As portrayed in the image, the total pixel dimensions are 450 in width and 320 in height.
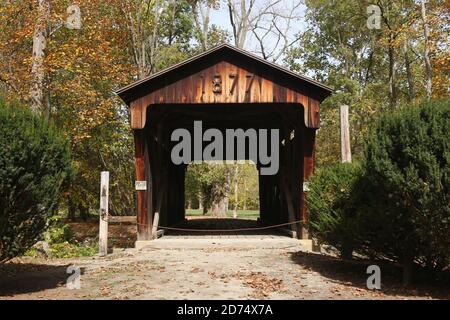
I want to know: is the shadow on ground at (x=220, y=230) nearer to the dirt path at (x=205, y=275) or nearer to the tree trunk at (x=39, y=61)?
the dirt path at (x=205, y=275)

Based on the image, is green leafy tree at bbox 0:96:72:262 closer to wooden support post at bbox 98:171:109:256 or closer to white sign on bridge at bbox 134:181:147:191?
wooden support post at bbox 98:171:109:256

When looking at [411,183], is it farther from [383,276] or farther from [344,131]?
[344,131]

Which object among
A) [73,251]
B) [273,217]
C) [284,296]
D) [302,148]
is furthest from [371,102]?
[284,296]

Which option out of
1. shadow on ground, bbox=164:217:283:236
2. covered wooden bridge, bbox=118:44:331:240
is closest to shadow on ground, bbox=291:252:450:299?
covered wooden bridge, bbox=118:44:331:240

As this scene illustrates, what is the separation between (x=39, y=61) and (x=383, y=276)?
14086mm

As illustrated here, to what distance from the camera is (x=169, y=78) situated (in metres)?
13.7

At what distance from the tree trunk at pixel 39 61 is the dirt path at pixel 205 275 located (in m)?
6.31

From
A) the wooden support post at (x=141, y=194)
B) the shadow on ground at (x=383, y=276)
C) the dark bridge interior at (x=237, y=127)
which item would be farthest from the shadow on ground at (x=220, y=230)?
the shadow on ground at (x=383, y=276)

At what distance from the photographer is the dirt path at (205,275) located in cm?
755

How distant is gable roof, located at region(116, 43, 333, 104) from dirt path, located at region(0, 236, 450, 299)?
192 inches

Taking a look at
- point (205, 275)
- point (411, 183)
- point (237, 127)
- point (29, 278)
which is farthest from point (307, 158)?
point (29, 278)

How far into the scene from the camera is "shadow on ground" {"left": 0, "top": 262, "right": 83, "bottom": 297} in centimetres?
817

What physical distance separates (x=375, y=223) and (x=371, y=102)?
25099 mm

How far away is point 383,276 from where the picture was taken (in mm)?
9188
